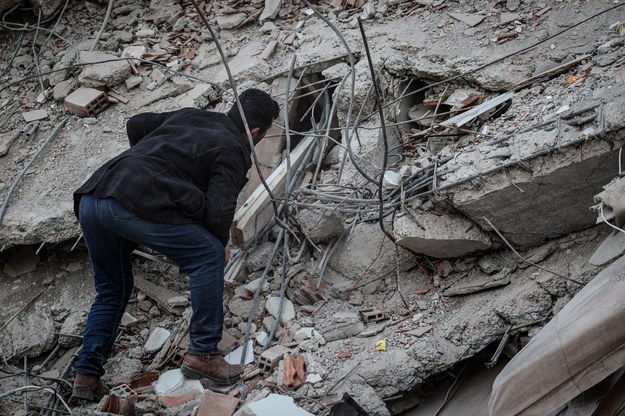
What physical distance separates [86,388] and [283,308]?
4.32ft

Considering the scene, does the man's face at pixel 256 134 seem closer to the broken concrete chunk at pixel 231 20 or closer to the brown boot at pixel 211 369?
the brown boot at pixel 211 369

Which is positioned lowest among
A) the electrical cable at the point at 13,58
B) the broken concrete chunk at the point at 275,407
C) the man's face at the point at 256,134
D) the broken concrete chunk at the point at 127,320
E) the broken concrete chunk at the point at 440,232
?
the broken concrete chunk at the point at 127,320

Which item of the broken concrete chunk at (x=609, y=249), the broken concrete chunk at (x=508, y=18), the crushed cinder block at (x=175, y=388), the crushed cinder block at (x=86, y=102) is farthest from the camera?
the crushed cinder block at (x=86, y=102)

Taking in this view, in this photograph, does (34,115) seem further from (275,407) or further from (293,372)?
(275,407)

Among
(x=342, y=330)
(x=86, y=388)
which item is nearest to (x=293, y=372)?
(x=342, y=330)

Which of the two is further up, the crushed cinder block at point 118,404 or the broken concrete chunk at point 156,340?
the crushed cinder block at point 118,404

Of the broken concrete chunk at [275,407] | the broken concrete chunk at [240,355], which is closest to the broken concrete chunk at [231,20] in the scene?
the broken concrete chunk at [240,355]

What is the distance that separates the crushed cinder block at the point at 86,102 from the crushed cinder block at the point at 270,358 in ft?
8.75

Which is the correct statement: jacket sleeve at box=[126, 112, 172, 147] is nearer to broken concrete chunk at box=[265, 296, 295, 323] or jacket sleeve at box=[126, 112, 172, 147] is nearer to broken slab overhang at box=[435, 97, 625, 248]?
broken concrete chunk at box=[265, 296, 295, 323]

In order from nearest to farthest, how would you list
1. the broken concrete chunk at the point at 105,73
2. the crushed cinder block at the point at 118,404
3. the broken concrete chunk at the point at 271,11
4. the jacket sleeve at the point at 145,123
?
the crushed cinder block at the point at 118,404, the jacket sleeve at the point at 145,123, the broken concrete chunk at the point at 105,73, the broken concrete chunk at the point at 271,11

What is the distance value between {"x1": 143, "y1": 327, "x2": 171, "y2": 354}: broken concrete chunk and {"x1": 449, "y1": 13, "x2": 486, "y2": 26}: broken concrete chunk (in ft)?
10.2

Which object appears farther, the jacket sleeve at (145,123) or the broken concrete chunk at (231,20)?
the broken concrete chunk at (231,20)

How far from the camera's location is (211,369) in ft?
16.2

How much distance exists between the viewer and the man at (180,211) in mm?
4664
